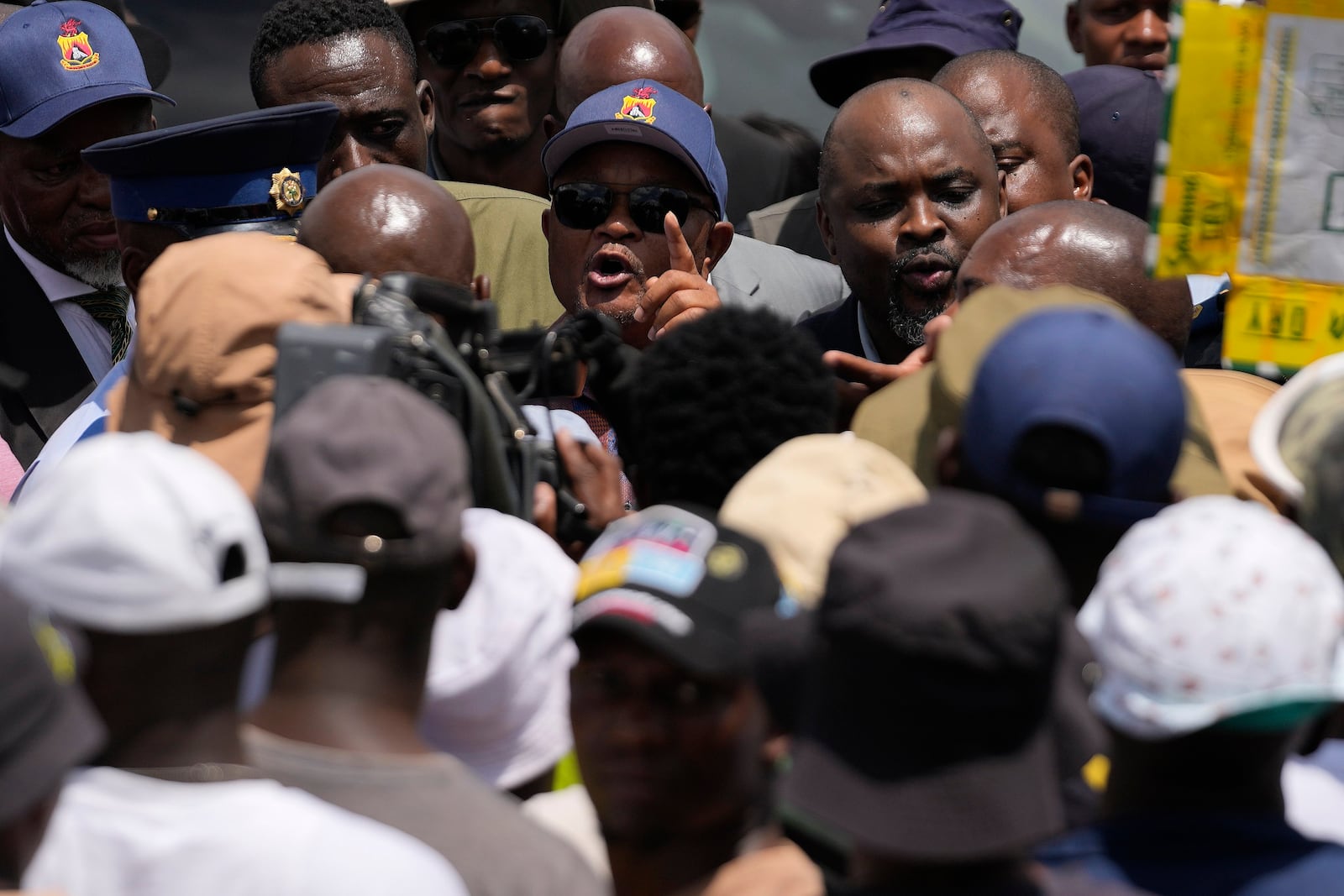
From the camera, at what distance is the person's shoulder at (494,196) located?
17.6ft

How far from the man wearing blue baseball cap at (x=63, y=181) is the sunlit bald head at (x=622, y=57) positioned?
127 centimetres

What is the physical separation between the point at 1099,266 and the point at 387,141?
7.78 ft

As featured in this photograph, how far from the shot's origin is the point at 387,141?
5.23 meters

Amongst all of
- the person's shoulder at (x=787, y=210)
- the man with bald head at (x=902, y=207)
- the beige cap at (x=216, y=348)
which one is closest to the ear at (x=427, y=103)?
the person's shoulder at (x=787, y=210)

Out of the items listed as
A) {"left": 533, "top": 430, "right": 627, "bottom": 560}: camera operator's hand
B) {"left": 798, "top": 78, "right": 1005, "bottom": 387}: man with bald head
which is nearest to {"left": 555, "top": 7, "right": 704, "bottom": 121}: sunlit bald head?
{"left": 798, "top": 78, "right": 1005, "bottom": 387}: man with bald head

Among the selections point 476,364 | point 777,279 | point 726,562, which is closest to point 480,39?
point 777,279

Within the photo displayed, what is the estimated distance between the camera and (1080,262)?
374 cm

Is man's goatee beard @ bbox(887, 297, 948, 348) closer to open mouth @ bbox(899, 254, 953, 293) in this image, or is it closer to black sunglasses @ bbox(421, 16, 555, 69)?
open mouth @ bbox(899, 254, 953, 293)

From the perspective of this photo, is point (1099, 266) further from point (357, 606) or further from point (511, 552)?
point (357, 606)

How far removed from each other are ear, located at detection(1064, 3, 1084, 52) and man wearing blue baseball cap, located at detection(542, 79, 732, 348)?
7.07 feet

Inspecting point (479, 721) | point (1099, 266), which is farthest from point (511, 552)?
point (1099, 266)

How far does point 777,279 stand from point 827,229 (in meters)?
0.39

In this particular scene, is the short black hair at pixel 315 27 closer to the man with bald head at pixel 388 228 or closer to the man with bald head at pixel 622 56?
the man with bald head at pixel 622 56

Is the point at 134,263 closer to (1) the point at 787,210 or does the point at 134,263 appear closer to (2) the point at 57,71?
(2) the point at 57,71
